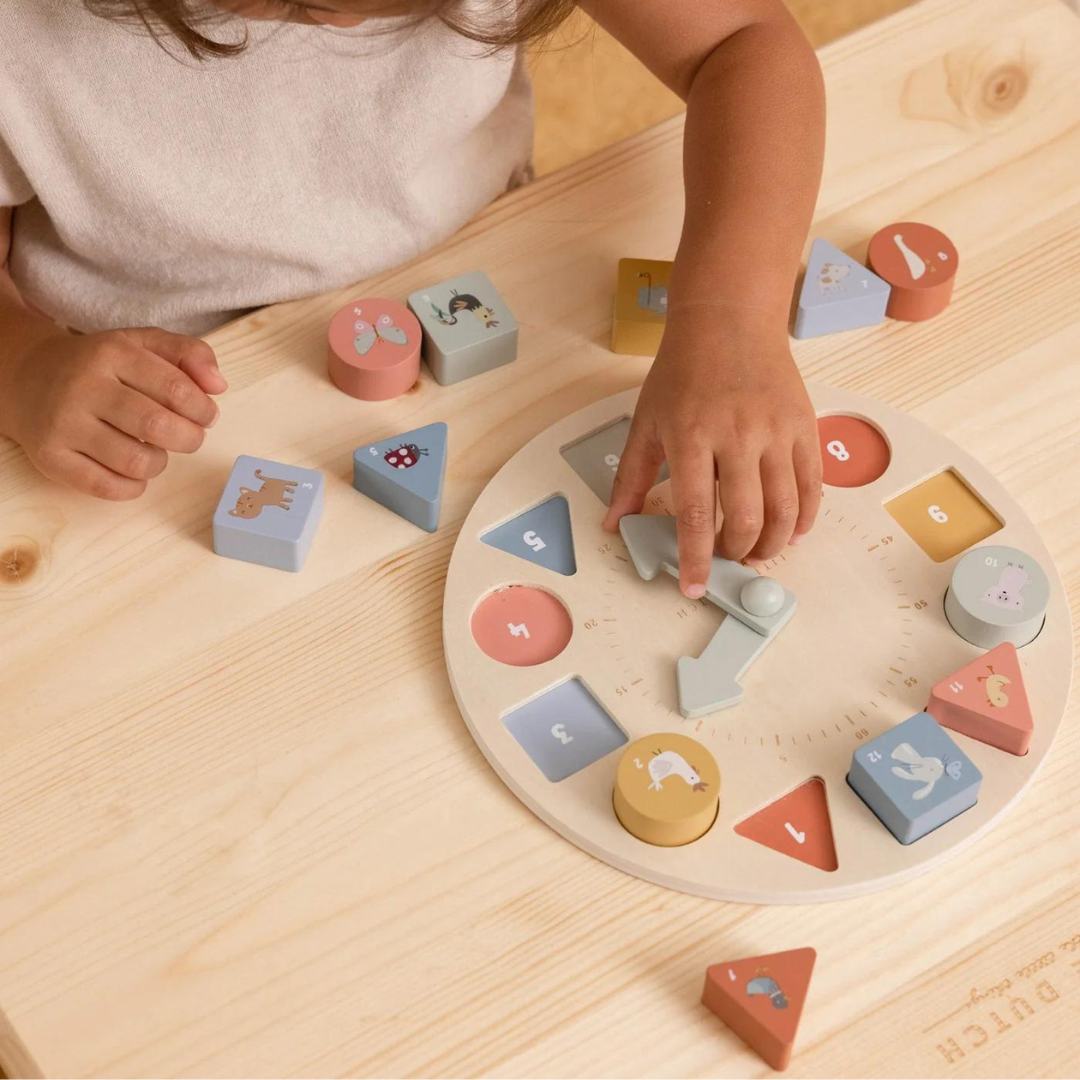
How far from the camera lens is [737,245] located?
735mm

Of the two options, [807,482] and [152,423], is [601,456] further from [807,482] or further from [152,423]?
[152,423]

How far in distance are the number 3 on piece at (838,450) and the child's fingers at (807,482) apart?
2 cm

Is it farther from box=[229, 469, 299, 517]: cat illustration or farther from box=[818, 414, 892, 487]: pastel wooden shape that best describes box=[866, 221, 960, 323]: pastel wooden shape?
box=[229, 469, 299, 517]: cat illustration

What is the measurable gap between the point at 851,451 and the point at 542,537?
174 millimetres

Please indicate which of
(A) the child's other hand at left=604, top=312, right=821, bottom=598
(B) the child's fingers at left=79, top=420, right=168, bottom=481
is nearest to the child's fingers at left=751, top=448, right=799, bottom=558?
(A) the child's other hand at left=604, top=312, right=821, bottom=598

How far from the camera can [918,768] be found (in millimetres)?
583

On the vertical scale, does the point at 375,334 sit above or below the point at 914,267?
below

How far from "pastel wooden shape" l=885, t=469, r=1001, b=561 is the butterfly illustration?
0.90 feet

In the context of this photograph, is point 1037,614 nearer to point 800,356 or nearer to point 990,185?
point 800,356

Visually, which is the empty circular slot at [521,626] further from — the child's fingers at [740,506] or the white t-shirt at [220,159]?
the white t-shirt at [220,159]

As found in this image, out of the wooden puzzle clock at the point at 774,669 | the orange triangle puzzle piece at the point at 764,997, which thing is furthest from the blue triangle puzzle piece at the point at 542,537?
the orange triangle puzzle piece at the point at 764,997

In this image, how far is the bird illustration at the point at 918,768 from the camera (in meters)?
0.58

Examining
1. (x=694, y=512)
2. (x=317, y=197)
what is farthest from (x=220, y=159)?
(x=694, y=512)

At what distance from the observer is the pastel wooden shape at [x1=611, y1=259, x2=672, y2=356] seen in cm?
75
